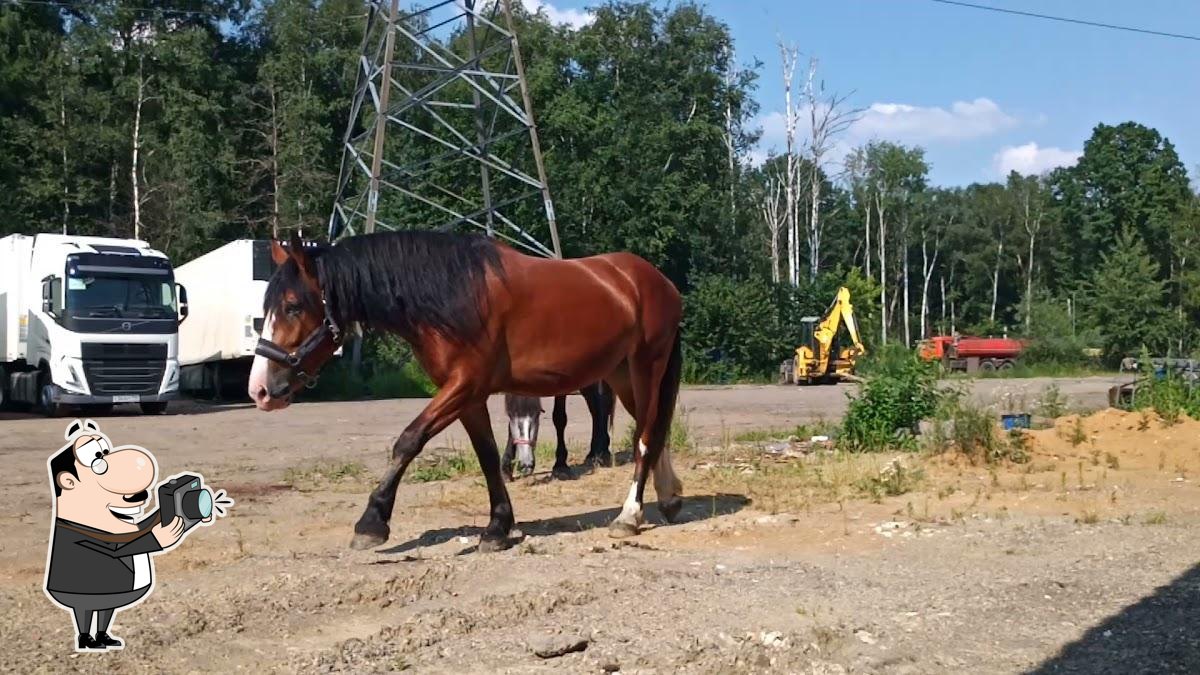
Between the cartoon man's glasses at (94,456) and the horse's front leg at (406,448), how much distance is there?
10.2 feet

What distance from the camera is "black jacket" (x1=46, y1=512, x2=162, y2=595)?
12.8ft

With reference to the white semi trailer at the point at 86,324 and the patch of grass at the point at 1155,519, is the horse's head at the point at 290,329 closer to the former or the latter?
the patch of grass at the point at 1155,519

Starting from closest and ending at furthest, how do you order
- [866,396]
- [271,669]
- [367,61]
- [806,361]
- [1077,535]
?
[271,669] < [1077,535] < [866,396] < [367,61] < [806,361]

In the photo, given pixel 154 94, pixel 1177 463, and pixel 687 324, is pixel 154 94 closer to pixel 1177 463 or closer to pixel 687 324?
pixel 687 324

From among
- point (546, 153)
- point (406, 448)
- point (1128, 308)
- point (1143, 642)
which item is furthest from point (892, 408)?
point (1128, 308)

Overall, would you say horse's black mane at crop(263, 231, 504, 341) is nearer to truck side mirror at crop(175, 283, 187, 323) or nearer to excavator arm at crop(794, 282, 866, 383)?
truck side mirror at crop(175, 283, 187, 323)

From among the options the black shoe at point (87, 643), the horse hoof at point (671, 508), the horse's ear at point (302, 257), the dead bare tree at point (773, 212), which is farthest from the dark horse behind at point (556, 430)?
the dead bare tree at point (773, 212)

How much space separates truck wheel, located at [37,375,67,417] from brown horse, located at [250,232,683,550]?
728 inches

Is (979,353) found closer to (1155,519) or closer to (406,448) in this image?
(1155,519)

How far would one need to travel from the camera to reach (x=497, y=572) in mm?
6355

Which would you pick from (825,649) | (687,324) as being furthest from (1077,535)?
(687,324)

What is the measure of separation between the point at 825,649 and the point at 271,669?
7.74 feet

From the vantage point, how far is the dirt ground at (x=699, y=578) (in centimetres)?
492

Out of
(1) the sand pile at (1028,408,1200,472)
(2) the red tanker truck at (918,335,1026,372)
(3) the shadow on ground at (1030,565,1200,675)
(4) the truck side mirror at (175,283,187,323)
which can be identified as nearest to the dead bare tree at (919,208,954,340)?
Result: (2) the red tanker truck at (918,335,1026,372)
